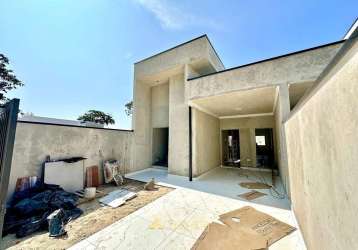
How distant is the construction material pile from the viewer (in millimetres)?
2768

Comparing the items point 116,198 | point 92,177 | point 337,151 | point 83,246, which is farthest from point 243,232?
point 92,177

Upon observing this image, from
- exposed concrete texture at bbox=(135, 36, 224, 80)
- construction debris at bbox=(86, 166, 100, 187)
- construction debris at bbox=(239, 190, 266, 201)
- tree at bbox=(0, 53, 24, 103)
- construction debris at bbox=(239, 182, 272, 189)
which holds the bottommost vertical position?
construction debris at bbox=(239, 182, 272, 189)

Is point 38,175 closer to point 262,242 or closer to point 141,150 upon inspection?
point 141,150

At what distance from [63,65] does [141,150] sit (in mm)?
6133

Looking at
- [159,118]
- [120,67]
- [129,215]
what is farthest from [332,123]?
[120,67]

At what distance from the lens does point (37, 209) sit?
123 inches

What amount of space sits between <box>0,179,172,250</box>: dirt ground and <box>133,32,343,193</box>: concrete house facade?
2.68 meters

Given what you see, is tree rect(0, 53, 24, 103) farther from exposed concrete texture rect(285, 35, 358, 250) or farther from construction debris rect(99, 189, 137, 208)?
exposed concrete texture rect(285, 35, 358, 250)

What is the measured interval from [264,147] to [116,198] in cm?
804

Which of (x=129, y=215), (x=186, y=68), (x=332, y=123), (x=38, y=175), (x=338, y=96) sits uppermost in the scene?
(x=186, y=68)

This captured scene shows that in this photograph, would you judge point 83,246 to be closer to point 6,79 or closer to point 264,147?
point 264,147

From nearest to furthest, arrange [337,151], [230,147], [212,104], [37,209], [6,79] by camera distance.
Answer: [337,151] → [37,209] → [212,104] → [230,147] → [6,79]

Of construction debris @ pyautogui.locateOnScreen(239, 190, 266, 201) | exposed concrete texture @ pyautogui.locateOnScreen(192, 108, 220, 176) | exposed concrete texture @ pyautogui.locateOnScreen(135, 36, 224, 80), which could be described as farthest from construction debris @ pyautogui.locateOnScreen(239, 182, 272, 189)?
exposed concrete texture @ pyautogui.locateOnScreen(135, 36, 224, 80)

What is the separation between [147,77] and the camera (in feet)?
25.3
